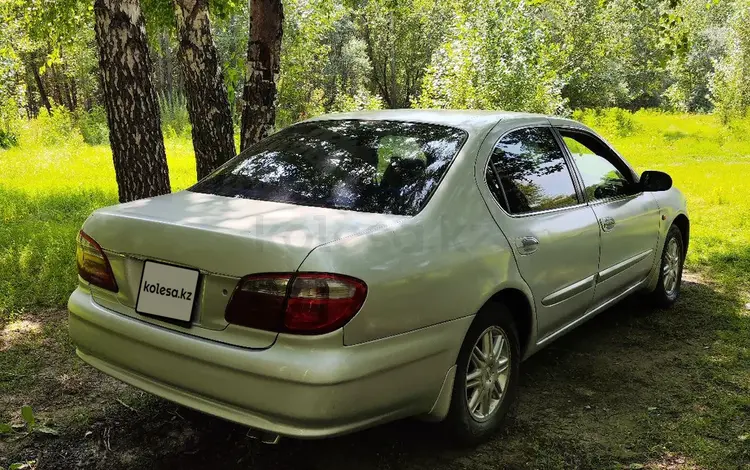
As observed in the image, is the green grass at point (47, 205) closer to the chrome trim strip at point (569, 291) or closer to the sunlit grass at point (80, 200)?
the sunlit grass at point (80, 200)

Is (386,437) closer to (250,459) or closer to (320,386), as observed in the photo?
(250,459)

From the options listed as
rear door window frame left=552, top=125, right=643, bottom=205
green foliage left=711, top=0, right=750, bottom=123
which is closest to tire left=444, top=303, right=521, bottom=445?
rear door window frame left=552, top=125, right=643, bottom=205

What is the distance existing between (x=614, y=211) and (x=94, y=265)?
3161 millimetres

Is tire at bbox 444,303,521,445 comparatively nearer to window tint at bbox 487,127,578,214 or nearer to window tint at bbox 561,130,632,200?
window tint at bbox 487,127,578,214

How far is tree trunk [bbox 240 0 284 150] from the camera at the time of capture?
5.51 m

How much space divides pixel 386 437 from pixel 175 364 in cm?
117

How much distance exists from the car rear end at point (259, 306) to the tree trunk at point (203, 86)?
301cm

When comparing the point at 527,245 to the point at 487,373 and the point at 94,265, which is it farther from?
the point at 94,265

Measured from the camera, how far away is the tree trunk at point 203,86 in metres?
5.53

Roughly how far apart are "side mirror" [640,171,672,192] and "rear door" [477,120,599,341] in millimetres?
930

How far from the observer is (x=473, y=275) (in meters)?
2.70

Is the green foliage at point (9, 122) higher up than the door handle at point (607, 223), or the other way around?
the door handle at point (607, 223)

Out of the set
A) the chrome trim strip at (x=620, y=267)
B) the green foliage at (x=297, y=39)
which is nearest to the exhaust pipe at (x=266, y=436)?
the chrome trim strip at (x=620, y=267)

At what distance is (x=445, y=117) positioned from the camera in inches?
135
